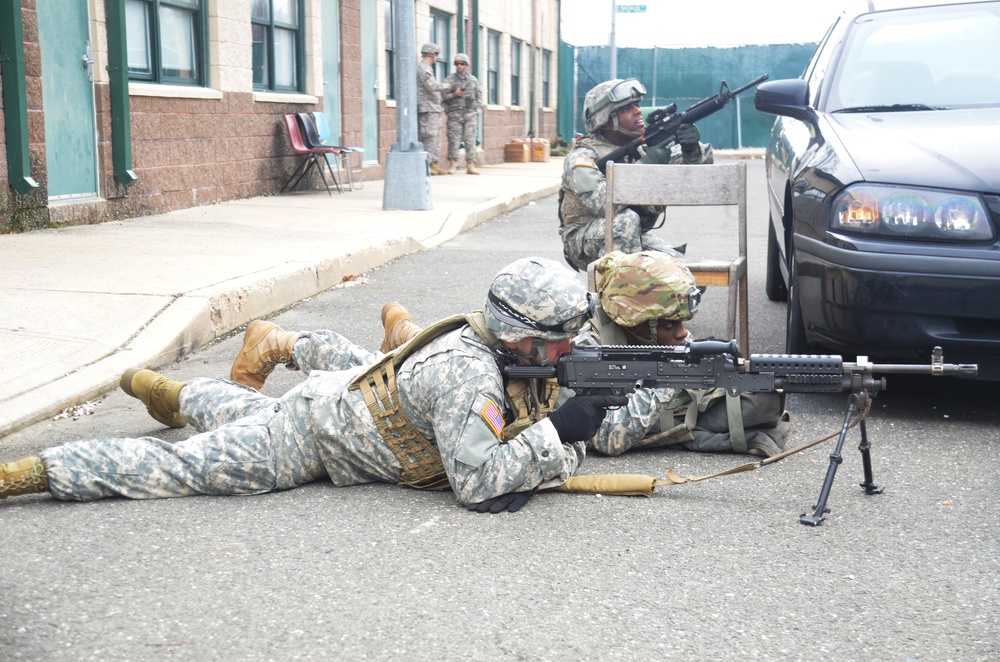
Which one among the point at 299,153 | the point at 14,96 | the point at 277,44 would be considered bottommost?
the point at 299,153

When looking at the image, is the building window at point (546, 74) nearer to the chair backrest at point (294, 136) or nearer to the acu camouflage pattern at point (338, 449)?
the chair backrest at point (294, 136)

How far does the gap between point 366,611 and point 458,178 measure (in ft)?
55.0

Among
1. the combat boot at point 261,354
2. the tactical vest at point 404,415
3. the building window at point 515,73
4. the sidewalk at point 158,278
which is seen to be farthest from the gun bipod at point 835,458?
the building window at point 515,73

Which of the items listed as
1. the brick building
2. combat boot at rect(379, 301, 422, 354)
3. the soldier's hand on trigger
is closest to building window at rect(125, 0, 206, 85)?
the brick building

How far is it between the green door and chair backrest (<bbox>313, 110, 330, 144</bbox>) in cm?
492

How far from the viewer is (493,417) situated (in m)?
3.59

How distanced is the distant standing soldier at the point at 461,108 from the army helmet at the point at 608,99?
13138mm

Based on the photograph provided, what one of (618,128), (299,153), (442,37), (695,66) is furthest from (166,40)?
(695,66)

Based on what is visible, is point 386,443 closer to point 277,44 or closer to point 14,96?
point 14,96

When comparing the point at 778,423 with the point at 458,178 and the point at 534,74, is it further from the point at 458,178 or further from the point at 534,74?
the point at 534,74

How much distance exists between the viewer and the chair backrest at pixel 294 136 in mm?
14156

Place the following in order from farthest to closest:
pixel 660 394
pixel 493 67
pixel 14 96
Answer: pixel 493 67, pixel 14 96, pixel 660 394

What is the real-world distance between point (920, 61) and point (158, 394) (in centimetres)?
392

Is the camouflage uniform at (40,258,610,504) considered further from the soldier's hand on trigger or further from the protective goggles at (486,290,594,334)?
the soldier's hand on trigger
